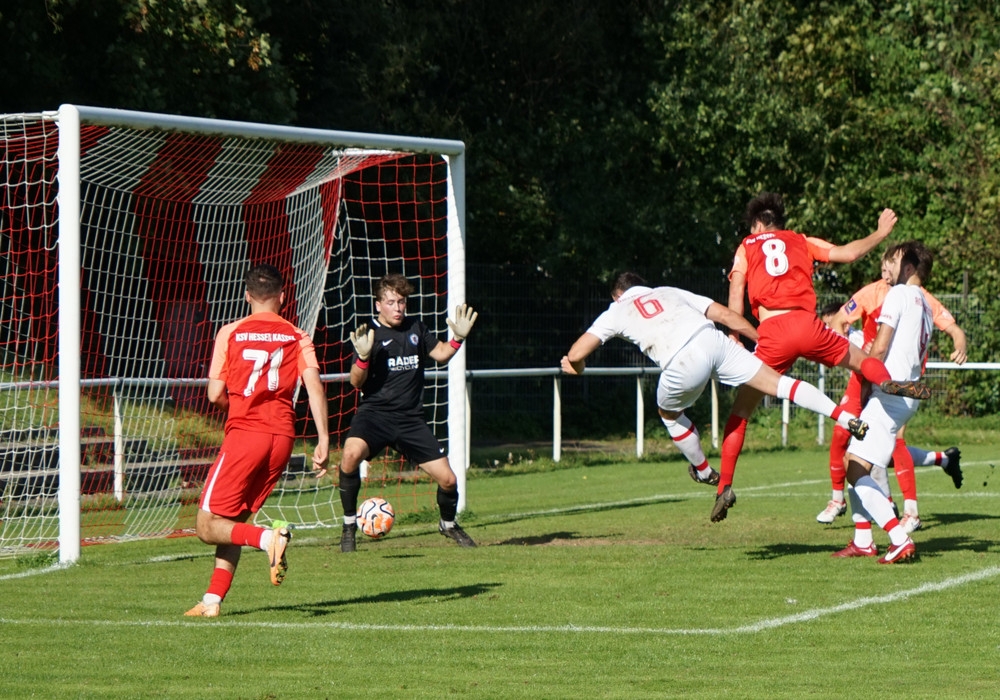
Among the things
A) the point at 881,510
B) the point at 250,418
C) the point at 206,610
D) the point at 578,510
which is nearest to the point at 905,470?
the point at 881,510

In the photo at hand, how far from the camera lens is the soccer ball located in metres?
10.7

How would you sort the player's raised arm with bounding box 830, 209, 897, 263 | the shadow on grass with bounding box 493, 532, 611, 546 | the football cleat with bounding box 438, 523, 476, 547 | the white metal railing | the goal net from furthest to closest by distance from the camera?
the white metal railing < the shadow on grass with bounding box 493, 532, 611, 546 < the football cleat with bounding box 438, 523, 476, 547 < the goal net < the player's raised arm with bounding box 830, 209, 897, 263

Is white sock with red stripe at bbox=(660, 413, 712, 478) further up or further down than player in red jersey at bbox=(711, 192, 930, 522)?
further down

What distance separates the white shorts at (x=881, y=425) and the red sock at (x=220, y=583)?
4.56m

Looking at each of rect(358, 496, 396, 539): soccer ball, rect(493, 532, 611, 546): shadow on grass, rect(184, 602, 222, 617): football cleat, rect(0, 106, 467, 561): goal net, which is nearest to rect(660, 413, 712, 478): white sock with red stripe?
rect(493, 532, 611, 546): shadow on grass

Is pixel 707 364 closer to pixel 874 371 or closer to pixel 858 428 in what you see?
pixel 874 371

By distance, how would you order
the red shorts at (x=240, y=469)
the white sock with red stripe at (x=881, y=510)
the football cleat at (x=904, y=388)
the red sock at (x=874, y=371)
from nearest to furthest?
the red shorts at (x=240, y=469) < the football cleat at (x=904, y=388) < the red sock at (x=874, y=371) < the white sock with red stripe at (x=881, y=510)

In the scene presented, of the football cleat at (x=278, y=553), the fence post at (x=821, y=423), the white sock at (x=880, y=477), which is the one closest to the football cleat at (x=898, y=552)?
the white sock at (x=880, y=477)

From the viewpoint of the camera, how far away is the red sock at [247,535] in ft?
26.3

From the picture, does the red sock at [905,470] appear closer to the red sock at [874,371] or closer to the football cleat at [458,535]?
the red sock at [874,371]

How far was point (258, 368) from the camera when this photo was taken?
8.34 m

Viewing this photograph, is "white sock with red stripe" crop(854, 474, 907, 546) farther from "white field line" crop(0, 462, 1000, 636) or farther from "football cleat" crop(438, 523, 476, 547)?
"football cleat" crop(438, 523, 476, 547)

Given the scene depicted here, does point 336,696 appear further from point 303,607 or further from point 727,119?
point 727,119

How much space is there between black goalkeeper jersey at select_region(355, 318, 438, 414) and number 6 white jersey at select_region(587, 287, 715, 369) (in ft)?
5.68
